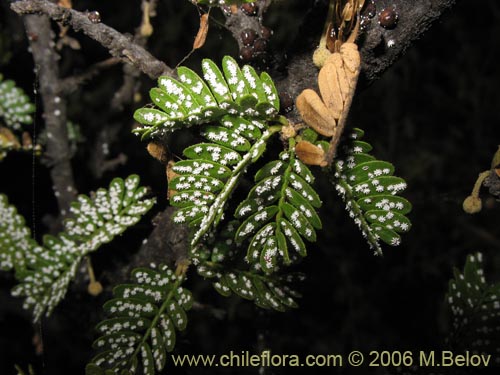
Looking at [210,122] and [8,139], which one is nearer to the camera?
[210,122]

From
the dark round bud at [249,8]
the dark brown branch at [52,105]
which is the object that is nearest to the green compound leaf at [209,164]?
the dark round bud at [249,8]

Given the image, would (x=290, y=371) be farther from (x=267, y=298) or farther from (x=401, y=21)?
(x=401, y=21)

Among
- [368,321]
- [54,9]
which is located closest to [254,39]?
[54,9]

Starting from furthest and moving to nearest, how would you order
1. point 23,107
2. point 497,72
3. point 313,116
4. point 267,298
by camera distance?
point 497,72
point 23,107
point 267,298
point 313,116

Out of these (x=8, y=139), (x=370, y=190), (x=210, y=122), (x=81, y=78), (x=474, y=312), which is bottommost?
(x=474, y=312)

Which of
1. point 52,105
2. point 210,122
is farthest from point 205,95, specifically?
point 52,105

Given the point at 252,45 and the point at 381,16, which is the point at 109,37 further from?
the point at 381,16
